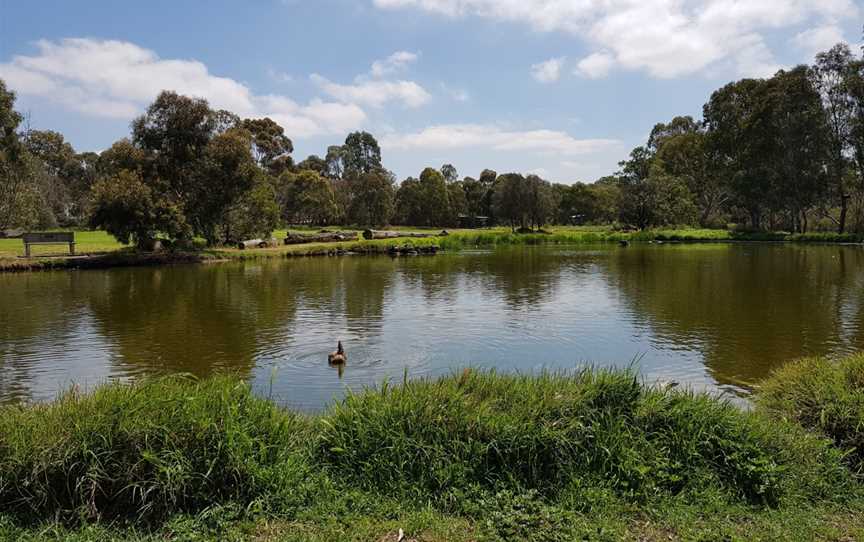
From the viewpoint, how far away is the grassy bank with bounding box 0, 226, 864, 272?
34.2m

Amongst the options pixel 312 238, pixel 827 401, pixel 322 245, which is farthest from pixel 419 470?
pixel 312 238

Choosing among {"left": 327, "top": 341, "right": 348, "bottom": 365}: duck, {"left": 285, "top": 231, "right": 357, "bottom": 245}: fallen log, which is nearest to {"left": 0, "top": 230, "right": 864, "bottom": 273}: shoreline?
{"left": 285, "top": 231, "right": 357, "bottom": 245}: fallen log

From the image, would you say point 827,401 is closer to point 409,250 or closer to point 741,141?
point 409,250

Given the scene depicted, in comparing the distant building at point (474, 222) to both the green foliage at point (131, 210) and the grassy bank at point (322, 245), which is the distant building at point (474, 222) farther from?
the green foliage at point (131, 210)

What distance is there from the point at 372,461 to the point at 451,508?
960 millimetres

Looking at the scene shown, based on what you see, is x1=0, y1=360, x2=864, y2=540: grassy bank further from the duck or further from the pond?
the duck

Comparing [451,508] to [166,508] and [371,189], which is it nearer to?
[166,508]

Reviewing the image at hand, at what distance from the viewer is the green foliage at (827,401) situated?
21.5 feet

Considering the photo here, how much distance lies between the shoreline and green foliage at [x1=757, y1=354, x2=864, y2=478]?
117 feet

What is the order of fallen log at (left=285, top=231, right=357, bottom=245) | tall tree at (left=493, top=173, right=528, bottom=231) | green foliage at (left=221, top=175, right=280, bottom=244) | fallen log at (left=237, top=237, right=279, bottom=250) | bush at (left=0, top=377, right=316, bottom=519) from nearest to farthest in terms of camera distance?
bush at (left=0, top=377, right=316, bottom=519) → fallen log at (left=237, top=237, right=279, bottom=250) → green foliage at (left=221, top=175, right=280, bottom=244) → fallen log at (left=285, top=231, right=357, bottom=245) → tall tree at (left=493, top=173, right=528, bottom=231)

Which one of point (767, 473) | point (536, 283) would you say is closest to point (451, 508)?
point (767, 473)

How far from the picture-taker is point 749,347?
1446 centimetres

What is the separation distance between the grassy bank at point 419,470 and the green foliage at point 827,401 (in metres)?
0.30

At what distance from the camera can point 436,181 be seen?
292ft
